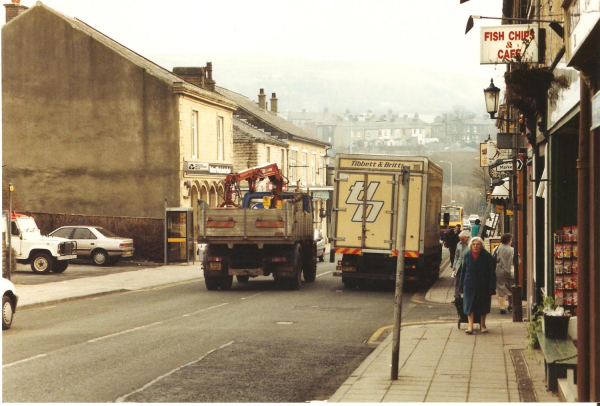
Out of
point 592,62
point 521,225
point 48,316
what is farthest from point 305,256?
point 592,62

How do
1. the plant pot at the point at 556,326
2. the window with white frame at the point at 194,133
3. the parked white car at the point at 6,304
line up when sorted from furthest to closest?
the window with white frame at the point at 194,133
the parked white car at the point at 6,304
the plant pot at the point at 556,326

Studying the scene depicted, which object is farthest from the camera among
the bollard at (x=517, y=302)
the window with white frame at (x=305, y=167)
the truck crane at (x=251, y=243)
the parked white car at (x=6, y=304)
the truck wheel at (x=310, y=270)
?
the window with white frame at (x=305, y=167)

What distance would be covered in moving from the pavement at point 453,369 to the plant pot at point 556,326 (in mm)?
553

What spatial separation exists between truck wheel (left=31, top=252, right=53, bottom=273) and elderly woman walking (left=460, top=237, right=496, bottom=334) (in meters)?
19.5

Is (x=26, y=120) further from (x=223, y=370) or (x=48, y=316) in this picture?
(x=223, y=370)

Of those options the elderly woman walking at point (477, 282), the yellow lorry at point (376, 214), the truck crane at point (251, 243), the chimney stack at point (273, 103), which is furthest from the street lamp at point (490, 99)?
the chimney stack at point (273, 103)

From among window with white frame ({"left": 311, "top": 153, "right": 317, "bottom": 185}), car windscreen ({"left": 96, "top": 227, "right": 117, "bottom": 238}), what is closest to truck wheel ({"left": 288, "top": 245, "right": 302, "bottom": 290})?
car windscreen ({"left": 96, "top": 227, "right": 117, "bottom": 238})

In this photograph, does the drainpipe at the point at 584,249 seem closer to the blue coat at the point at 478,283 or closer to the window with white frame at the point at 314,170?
the blue coat at the point at 478,283

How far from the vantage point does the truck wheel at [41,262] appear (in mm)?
30141

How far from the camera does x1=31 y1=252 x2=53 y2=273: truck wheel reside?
3014 centimetres

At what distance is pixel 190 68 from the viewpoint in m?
46.8

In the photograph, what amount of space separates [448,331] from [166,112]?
26646 mm

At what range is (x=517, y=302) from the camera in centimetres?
1602

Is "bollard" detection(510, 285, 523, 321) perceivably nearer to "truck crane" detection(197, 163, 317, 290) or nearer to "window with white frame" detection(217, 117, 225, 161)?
"truck crane" detection(197, 163, 317, 290)
